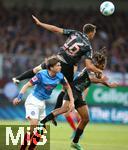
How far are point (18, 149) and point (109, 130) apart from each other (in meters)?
8.62

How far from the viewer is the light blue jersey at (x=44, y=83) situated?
14227mm

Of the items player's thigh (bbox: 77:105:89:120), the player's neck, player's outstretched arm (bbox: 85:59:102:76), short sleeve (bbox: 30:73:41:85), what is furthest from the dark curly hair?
short sleeve (bbox: 30:73:41:85)

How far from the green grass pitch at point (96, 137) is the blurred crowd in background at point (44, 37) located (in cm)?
287

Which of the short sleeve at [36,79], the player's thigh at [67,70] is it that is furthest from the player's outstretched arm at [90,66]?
the short sleeve at [36,79]

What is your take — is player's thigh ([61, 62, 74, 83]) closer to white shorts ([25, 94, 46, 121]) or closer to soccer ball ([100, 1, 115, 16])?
soccer ball ([100, 1, 115, 16])

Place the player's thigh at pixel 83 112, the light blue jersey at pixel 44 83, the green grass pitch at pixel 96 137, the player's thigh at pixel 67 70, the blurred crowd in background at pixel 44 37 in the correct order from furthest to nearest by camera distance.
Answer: the blurred crowd in background at pixel 44 37, the green grass pitch at pixel 96 137, the player's thigh at pixel 67 70, the player's thigh at pixel 83 112, the light blue jersey at pixel 44 83

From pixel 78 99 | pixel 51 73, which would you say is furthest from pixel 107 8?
pixel 51 73

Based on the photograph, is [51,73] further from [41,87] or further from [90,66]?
[90,66]

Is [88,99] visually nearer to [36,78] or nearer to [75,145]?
[75,145]

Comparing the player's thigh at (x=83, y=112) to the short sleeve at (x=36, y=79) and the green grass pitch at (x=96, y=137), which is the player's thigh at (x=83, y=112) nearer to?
the green grass pitch at (x=96, y=137)

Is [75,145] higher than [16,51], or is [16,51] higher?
[16,51]

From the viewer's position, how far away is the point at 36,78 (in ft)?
46.4

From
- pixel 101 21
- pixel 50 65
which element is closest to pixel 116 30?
pixel 101 21

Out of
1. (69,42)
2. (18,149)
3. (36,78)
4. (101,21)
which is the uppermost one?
(101,21)
